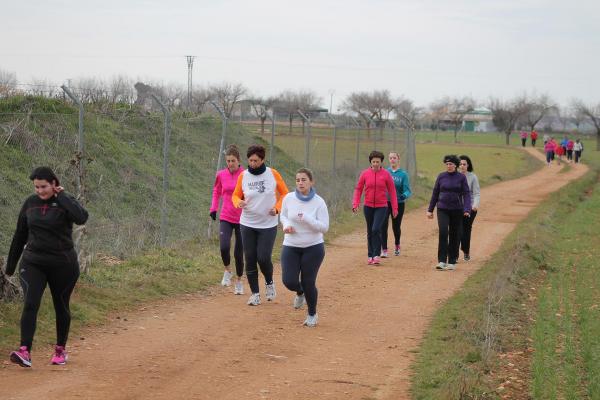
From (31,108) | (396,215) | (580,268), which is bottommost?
(580,268)

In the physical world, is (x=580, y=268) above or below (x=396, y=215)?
below

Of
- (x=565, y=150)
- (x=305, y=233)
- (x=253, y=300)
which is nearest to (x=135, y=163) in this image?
(x=253, y=300)

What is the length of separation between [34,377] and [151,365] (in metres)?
→ 0.93

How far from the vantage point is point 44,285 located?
680 centimetres

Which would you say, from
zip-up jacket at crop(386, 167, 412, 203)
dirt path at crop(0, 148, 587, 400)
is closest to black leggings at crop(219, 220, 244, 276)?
dirt path at crop(0, 148, 587, 400)

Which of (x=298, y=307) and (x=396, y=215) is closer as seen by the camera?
(x=298, y=307)

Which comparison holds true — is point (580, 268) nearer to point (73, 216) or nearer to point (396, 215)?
point (396, 215)

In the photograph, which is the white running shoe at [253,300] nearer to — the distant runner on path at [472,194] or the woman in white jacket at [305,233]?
the woman in white jacket at [305,233]

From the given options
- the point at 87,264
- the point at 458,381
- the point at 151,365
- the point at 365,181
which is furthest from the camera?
the point at 365,181

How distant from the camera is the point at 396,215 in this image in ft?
45.1

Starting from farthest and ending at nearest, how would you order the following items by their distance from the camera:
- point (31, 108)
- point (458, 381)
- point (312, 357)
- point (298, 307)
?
point (31, 108) → point (298, 307) → point (312, 357) → point (458, 381)

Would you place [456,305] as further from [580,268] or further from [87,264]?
[580,268]

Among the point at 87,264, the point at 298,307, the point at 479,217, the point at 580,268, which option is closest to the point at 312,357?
the point at 298,307

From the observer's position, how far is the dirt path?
21.1ft
